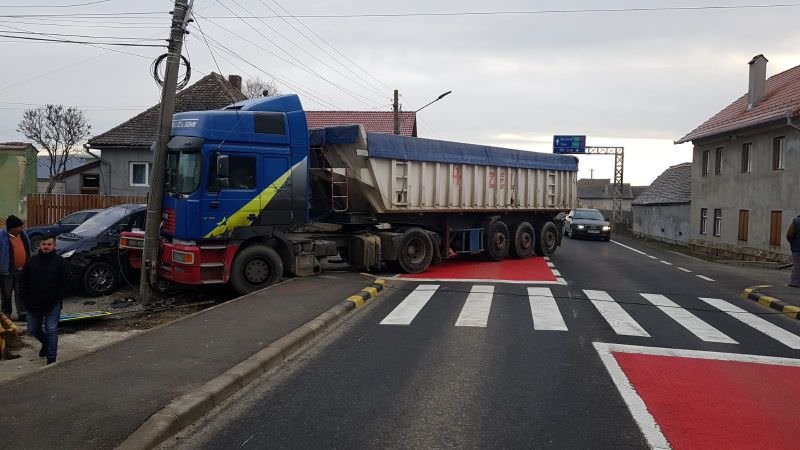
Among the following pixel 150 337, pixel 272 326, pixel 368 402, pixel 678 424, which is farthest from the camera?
pixel 272 326

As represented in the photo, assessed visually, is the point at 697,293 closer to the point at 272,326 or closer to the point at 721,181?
the point at 272,326

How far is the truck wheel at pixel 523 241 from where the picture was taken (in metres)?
19.1

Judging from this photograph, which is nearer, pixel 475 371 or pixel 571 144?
pixel 475 371

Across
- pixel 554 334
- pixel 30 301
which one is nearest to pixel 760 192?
pixel 554 334

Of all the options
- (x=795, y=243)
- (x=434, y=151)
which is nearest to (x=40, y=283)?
(x=434, y=151)

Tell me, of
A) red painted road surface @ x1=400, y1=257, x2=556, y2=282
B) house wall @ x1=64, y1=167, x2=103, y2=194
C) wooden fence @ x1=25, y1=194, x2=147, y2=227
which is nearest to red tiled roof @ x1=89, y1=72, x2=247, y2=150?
wooden fence @ x1=25, y1=194, x2=147, y2=227

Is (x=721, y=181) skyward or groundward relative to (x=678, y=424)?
skyward

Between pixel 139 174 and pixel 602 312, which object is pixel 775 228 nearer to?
pixel 602 312

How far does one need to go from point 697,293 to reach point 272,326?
9.17m

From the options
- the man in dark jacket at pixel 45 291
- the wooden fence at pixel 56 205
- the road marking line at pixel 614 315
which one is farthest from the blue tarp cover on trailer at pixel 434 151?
the wooden fence at pixel 56 205

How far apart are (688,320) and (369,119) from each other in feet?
112

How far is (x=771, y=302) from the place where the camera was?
37.8 ft

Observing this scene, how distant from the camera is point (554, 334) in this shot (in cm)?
834

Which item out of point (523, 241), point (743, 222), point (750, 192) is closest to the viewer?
point (523, 241)
